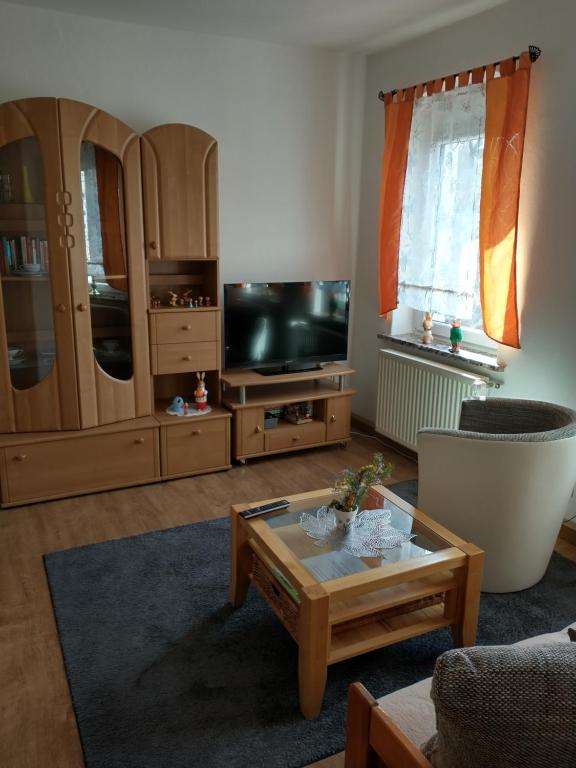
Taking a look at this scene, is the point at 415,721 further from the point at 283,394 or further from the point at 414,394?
the point at 283,394

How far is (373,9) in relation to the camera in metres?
3.38

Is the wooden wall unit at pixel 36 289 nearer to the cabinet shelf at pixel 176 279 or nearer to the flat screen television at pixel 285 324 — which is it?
the cabinet shelf at pixel 176 279

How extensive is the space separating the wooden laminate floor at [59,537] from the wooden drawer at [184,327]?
86 cm

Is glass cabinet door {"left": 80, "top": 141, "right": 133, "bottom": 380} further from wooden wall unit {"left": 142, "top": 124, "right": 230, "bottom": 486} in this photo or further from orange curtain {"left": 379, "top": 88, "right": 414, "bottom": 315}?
orange curtain {"left": 379, "top": 88, "right": 414, "bottom": 315}

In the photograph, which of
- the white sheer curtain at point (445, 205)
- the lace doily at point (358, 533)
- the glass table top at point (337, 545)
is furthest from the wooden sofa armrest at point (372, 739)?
the white sheer curtain at point (445, 205)

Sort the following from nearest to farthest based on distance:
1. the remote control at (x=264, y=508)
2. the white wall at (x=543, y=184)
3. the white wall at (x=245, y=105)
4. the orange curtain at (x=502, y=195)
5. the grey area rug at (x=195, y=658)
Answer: the grey area rug at (x=195, y=658) < the remote control at (x=264, y=508) < the white wall at (x=543, y=184) < the orange curtain at (x=502, y=195) < the white wall at (x=245, y=105)

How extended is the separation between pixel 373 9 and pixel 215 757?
139 inches

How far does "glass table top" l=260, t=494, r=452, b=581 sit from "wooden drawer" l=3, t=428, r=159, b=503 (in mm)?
1422

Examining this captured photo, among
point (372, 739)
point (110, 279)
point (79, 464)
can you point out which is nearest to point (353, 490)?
point (372, 739)

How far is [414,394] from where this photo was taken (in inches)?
159

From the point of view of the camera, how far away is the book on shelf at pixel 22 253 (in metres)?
3.32

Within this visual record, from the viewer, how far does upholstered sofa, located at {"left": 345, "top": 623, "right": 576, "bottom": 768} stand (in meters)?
0.99

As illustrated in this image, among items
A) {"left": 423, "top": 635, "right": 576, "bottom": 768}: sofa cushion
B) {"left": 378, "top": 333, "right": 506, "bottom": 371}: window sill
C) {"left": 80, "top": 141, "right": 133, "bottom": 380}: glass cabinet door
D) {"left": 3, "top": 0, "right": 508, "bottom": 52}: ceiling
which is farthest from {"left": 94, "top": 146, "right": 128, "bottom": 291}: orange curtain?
{"left": 423, "top": 635, "right": 576, "bottom": 768}: sofa cushion

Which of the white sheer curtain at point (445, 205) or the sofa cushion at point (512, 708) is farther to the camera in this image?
the white sheer curtain at point (445, 205)
